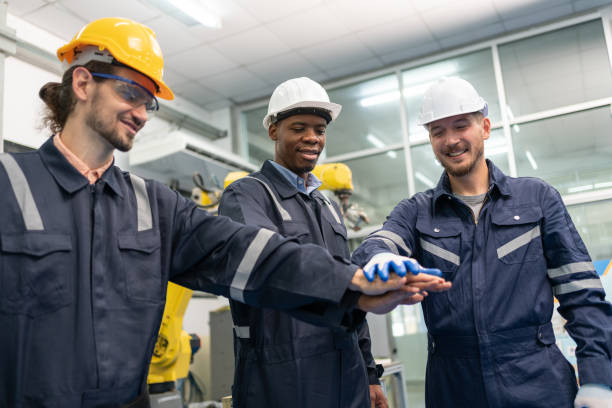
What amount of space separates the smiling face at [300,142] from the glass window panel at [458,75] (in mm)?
3739

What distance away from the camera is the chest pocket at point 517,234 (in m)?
1.48

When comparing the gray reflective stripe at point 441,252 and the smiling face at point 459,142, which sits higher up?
the smiling face at point 459,142

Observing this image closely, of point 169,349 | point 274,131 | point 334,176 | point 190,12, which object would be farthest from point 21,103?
point 274,131

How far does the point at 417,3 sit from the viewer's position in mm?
4496

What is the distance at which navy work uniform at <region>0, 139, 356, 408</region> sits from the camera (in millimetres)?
956

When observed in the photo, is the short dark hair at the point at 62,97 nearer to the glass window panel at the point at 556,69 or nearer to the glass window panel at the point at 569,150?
the glass window panel at the point at 569,150

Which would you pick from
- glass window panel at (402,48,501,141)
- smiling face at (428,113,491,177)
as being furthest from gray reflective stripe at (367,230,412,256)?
glass window panel at (402,48,501,141)

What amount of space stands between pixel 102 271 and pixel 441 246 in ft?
3.28

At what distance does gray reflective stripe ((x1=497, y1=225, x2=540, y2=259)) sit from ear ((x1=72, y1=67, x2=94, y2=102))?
123cm

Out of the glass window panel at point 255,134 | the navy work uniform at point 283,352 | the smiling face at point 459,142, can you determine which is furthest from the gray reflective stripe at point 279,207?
the glass window panel at point 255,134

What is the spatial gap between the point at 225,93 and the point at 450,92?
4676mm

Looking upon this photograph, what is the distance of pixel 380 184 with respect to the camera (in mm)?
5645

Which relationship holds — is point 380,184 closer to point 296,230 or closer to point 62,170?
Answer: point 296,230

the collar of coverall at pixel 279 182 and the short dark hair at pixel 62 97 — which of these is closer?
the short dark hair at pixel 62 97
